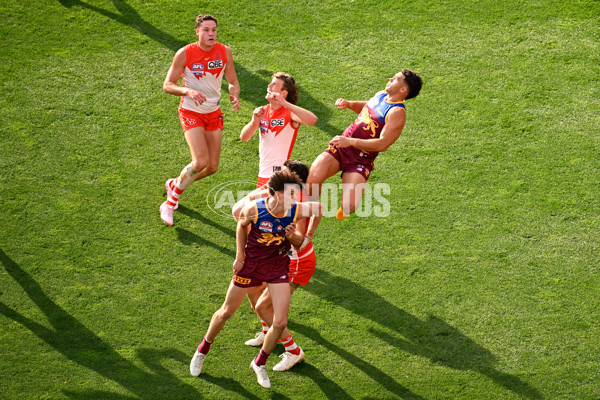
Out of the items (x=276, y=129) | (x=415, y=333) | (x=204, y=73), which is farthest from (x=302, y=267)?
(x=204, y=73)

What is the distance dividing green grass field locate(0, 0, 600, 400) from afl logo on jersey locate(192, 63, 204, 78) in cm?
167

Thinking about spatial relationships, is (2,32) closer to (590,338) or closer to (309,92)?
(309,92)

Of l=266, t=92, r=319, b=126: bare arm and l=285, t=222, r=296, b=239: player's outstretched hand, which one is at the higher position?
l=266, t=92, r=319, b=126: bare arm

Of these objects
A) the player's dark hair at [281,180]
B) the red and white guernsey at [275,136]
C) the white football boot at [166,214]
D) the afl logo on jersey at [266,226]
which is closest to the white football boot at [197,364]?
the afl logo on jersey at [266,226]

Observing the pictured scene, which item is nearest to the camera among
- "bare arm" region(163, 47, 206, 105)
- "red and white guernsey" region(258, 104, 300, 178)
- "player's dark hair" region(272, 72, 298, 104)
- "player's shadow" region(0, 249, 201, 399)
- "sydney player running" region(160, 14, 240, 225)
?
"player's shadow" region(0, 249, 201, 399)

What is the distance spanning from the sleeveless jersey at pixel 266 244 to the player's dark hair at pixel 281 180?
0.22 meters

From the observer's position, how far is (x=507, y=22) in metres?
12.2

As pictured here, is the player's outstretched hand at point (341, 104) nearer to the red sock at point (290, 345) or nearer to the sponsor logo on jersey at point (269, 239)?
the sponsor logo on jersey at point (269, 239)

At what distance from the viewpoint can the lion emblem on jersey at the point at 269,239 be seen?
664cm

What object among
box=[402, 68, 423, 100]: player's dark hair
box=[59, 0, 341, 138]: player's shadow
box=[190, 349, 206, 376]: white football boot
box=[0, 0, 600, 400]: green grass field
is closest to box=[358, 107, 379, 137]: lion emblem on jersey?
box=[402, 68, 423, 100]: player's dark hair

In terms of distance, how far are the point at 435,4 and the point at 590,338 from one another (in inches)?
295

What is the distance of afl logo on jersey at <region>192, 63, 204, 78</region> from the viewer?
8.67m

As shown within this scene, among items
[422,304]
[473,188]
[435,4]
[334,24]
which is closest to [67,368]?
[422,304]

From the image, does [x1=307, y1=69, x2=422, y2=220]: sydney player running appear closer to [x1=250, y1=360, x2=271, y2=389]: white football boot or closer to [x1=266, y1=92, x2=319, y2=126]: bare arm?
[x1=266, y1=92, x2=319, y2=126]: bare arm
